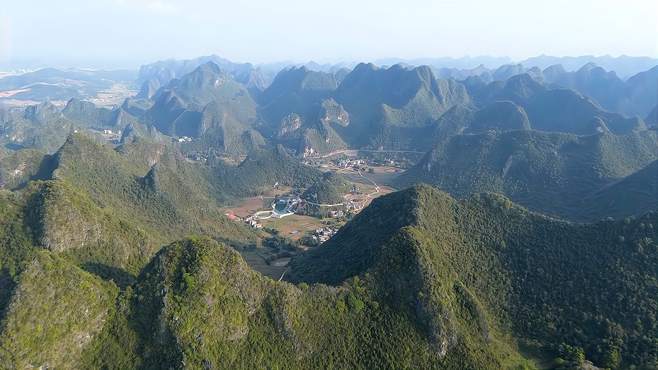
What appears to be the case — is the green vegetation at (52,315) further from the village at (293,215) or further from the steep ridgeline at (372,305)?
the village at (293,215)

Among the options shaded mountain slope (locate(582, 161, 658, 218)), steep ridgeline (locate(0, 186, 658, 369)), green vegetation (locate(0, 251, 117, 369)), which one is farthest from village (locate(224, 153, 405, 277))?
shaded mountain slope (locate(582, 161, 658, 218))

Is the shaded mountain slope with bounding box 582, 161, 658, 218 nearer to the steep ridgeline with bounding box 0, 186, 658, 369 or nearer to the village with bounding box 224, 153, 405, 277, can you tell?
the steep ridgeline with bounding box 0, 186, 658, 369

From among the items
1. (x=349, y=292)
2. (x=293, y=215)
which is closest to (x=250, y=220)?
(x=293, y=215)

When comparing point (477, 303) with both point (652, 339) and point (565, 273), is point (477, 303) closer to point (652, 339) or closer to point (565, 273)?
point (565, 273)

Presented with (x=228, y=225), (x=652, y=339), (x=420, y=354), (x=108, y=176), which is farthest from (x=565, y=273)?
(x=108, y=176)

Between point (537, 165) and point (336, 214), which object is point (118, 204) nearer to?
point (336, 214)
